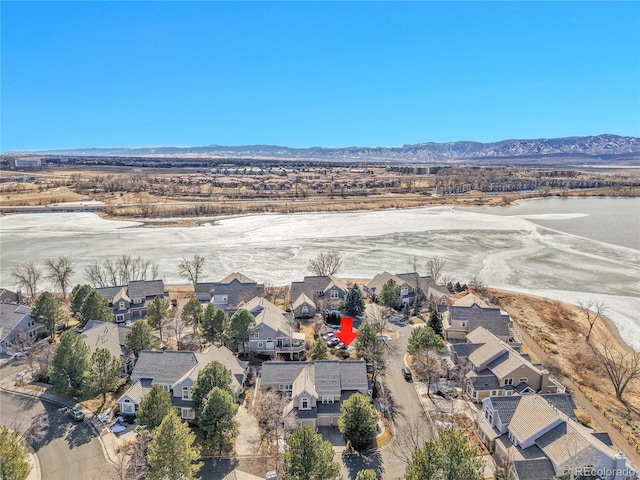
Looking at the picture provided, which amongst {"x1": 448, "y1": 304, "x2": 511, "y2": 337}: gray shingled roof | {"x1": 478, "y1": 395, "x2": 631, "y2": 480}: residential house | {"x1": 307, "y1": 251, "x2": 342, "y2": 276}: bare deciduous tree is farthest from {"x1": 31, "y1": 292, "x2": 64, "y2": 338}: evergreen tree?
{"x1": 448, "y1": 304, "x2": 511, "y2": 337}: gray shingled roof

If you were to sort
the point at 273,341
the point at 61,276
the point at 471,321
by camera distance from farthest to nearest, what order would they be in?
1. the point at 61,276
2. the point at 471,321
3. the point at 273,341

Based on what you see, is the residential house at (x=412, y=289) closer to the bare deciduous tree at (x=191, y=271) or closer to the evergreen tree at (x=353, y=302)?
the evergreen tree at (x=353, y=302)

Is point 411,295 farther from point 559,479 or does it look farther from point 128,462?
point 128,462

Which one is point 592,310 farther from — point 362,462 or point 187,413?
point 187,413

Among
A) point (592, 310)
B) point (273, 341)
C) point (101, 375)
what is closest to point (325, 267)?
point (273, 341)

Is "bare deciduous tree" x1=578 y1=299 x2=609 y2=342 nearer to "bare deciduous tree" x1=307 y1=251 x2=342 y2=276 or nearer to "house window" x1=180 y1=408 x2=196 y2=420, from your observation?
"bare deciduous tree" x1=307 y1=251 x2=342 y2=276

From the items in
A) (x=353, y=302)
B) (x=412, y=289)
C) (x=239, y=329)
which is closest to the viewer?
(x=239, y=329)

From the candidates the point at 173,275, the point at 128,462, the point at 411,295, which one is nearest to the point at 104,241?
the point at 173,275
